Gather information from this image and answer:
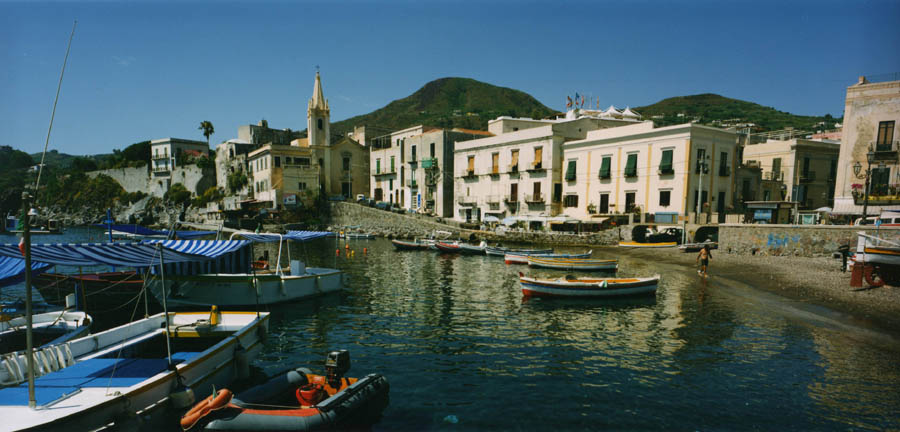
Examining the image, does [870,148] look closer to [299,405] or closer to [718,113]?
[299,405]

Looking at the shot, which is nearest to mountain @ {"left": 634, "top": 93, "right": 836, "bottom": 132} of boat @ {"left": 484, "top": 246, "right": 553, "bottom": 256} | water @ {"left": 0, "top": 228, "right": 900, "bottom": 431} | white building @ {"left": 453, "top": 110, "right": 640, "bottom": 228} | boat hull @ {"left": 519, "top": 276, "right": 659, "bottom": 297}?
white building @ {"left": 453, "top": 110, "right": 640, "bottom": 228}

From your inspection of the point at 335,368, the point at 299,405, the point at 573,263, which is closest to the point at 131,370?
the point at 299,405

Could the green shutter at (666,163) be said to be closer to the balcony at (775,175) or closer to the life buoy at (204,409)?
the balcony at (775,175)

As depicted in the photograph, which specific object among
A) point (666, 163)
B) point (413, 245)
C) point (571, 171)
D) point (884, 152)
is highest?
point (884, 152)

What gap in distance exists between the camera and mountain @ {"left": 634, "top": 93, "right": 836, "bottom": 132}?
411 ft

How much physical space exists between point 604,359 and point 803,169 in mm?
45726

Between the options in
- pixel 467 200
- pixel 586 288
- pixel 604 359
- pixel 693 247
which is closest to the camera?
pixel 604 359

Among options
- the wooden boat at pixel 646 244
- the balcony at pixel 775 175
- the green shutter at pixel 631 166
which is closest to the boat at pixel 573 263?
the wooden boat at pixel 646 244

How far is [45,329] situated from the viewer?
38.4 feet

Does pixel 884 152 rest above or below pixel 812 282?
above

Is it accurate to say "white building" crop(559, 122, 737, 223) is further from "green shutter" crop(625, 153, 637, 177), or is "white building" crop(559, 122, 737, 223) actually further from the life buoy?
the life buoy

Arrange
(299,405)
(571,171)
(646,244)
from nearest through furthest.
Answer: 1. (299,405)
2. (646,244)
3. (571,171)

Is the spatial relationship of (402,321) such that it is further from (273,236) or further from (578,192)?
(578,192)

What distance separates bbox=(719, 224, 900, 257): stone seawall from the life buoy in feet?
108
